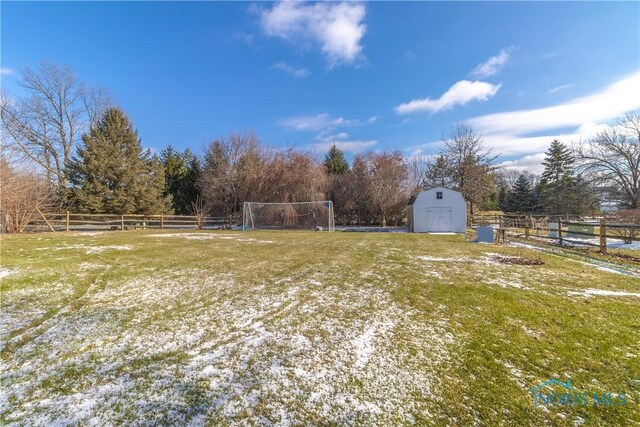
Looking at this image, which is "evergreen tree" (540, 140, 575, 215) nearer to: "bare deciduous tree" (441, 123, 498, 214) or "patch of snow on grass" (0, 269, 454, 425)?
"bare deciduous tree" (441, 123, 498, 214)

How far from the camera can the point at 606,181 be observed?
64.3ft

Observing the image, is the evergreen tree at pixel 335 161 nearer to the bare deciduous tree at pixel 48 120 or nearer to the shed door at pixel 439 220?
the shed door at pixel 439 220

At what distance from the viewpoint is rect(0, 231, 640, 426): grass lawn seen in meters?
1.90

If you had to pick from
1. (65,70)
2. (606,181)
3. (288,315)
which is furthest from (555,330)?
(65,70)

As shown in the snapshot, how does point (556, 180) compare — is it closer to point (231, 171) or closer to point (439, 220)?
point (439, 220)

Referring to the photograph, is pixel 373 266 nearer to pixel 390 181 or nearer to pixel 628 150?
pixel 390 181

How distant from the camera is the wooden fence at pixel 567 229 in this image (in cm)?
858

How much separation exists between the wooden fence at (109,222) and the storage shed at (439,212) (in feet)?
51.2

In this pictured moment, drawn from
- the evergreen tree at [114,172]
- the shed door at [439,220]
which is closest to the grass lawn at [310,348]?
the shed door at [439,220]

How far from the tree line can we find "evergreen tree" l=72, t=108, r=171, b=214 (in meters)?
0.07

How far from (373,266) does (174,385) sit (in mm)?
4921

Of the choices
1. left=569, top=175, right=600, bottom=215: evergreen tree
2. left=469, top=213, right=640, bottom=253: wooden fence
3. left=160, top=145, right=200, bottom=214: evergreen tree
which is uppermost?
left=160, top=145, right=200, bottom=214: evergreen tree

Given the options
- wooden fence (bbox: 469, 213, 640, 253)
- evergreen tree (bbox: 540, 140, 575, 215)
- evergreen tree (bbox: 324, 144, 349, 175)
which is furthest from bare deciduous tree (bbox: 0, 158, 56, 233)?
evergreen tree (bbox: 540, 140, 575, 215)

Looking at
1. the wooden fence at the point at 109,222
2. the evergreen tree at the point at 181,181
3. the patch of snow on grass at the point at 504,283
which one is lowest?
the patch of snow on grass at the point at 504,283
